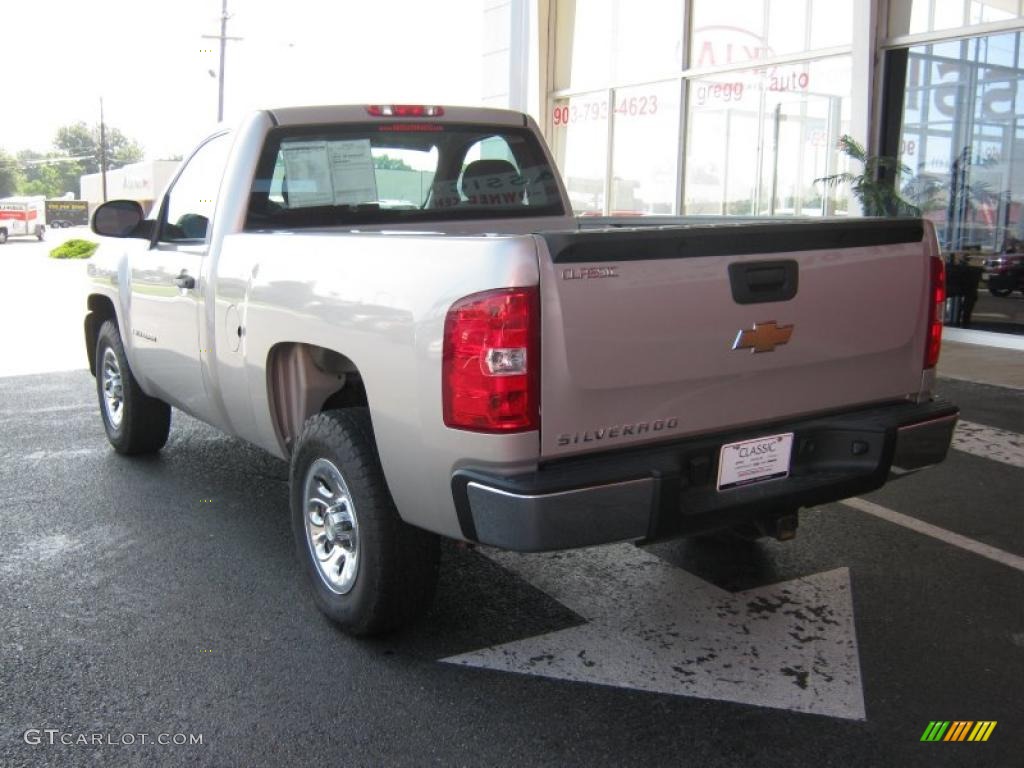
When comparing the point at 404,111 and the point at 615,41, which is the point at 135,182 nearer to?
the point at 615,41

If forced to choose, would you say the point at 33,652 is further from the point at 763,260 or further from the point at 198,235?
the point at 763,260

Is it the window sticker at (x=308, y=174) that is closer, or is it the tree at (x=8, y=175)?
the window sticker at (x=308, y=174)

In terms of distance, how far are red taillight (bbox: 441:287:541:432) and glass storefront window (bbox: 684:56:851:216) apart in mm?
10608

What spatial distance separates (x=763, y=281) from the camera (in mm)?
3182

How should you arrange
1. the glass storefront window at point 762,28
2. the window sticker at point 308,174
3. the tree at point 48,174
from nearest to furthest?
the window sticker at point 308,174 < the glass storefront window at point 762,28 < the tree at point 48,174

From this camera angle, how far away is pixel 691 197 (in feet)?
50.2

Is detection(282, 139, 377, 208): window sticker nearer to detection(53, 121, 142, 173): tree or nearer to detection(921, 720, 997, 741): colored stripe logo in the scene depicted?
detection(921, 720, 997, 741): colored stripe logo

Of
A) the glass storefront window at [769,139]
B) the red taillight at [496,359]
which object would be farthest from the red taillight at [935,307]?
the glass storefront window at [769,139]

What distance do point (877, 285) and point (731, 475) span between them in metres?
0.89

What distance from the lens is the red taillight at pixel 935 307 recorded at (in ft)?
12.0

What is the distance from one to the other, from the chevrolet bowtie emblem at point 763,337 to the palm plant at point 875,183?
880 centimetres

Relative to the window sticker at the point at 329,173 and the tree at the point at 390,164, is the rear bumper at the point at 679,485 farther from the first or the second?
the tree at the point at 390,164

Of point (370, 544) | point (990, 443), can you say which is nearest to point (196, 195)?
point (370, 544)

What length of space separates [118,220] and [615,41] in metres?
13.1
